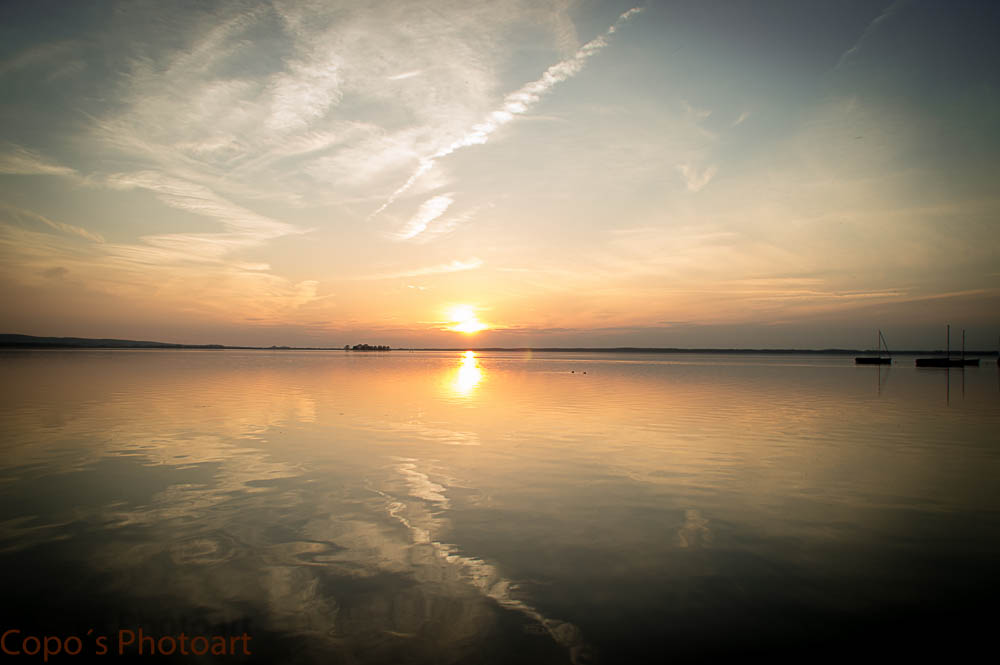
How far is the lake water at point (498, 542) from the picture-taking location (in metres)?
7.02

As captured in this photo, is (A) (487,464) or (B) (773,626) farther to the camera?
(A) (487,464)

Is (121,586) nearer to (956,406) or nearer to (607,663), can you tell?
(607,663)

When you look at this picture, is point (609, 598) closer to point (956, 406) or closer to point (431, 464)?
point (431, 464)

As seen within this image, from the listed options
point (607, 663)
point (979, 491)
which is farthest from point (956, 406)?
point (607, 663)

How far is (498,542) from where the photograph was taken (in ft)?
34.1

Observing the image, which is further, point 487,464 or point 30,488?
point 487,464

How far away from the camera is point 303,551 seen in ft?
32.2

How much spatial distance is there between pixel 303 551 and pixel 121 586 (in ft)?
8.99

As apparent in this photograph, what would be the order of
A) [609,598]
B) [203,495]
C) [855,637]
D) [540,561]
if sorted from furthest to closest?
[203,495] → [540,561] → [609,598] → [855,637]

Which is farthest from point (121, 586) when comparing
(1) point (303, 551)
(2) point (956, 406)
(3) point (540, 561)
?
(2) point (956, 406)

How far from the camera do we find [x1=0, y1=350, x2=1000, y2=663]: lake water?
23.0 ft

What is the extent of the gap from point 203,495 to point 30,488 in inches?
178

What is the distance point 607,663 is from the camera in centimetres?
637

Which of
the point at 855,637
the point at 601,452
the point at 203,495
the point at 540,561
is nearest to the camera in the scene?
the point at 855,637
